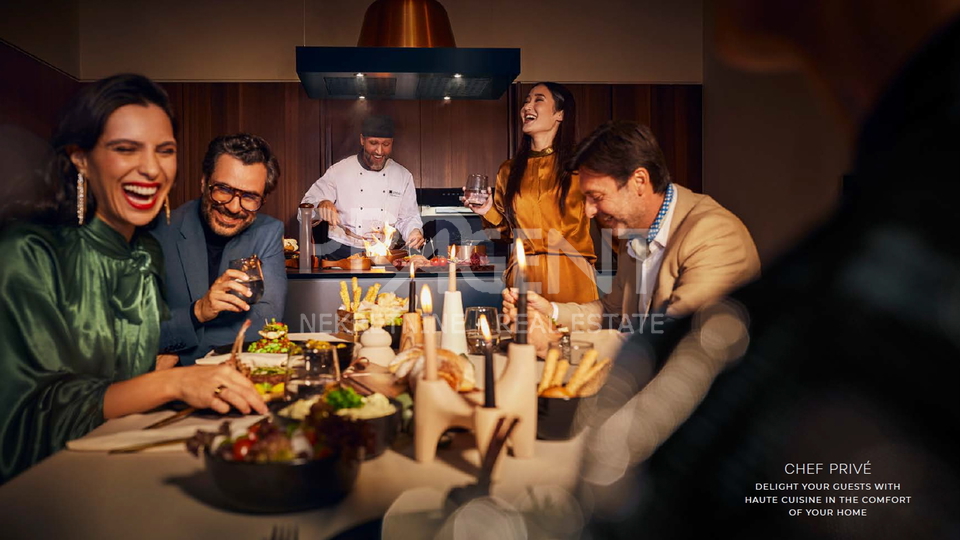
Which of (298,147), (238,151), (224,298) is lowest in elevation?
(224,298)

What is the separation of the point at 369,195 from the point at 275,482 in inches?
194

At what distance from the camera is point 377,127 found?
5254mm

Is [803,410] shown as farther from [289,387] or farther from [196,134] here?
[196,134]

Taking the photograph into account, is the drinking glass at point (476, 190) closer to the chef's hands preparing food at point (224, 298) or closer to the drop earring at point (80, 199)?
the chef's hands preparing food at point (224, 298)

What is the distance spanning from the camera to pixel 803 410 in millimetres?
439

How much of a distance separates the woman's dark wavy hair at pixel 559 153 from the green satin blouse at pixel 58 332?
7.71ft

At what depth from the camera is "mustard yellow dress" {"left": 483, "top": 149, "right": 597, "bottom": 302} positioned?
3531 mm

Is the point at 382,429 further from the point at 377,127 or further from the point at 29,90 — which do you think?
the point at 29,90

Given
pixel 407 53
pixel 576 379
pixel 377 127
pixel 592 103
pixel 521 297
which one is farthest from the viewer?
pixel 592 103

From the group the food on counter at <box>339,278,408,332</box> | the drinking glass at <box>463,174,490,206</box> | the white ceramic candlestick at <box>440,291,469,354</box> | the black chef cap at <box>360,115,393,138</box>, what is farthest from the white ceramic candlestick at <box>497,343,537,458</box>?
the black chef cap at <box>360,115,393,138</box>

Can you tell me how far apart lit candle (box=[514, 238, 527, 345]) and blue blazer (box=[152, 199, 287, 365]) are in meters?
1.39

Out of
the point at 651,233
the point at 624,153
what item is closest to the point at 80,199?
the point at 624,153

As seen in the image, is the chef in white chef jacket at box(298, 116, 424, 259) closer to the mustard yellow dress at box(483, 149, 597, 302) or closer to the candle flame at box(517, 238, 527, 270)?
the mustard yellow dress at box(483, 149, 597, 302)

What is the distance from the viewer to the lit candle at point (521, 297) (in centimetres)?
88
